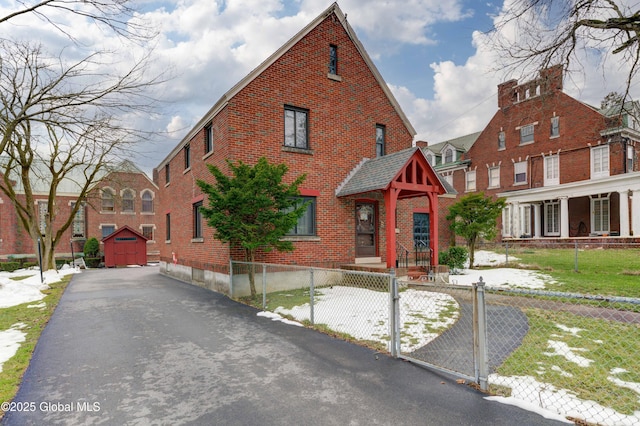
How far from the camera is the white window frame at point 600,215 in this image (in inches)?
1006

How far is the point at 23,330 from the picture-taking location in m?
8.04

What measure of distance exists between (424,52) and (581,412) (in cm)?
1397

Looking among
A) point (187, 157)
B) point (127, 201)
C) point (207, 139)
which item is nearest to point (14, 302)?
point (207, 139)

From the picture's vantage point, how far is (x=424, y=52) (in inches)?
582

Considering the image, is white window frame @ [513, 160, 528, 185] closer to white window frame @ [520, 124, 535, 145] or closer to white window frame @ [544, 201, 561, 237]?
white window frame @ [520, 124, 535, 145]

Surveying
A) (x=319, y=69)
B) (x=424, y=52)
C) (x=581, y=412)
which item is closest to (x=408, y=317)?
(x=581, y=412)

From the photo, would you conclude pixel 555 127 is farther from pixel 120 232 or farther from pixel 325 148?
pixel 120 232

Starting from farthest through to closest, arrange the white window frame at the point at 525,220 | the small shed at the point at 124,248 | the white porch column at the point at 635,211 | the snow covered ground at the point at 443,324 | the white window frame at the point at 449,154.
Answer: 1. the white window frame at the point at 449,154
2. the small shed at the point at 124,248
3. the white window frame at the point at 525,220
4. the white porch column at the point at 635,211
5. the snow covered ground at the point at 443,324

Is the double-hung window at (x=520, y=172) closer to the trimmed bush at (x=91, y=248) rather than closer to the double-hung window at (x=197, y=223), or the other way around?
the double-hung window at (x=197, y=223)

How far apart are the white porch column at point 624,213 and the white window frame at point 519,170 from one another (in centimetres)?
805

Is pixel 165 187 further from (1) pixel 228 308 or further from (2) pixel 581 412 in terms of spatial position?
(2) pixel 581 412

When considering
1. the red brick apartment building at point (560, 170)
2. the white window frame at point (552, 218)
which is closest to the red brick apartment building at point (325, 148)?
the red brick apartment building at point (560, 170)

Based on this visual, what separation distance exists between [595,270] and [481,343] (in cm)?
1375

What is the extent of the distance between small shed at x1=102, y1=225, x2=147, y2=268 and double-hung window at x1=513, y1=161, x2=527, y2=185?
34349 mm
